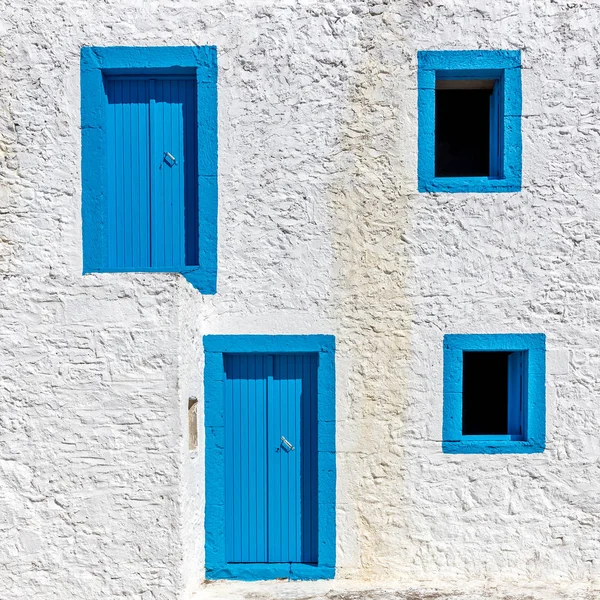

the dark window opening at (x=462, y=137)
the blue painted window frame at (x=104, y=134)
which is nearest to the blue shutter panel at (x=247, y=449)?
the blue painted window frame at (x=104, y=134)

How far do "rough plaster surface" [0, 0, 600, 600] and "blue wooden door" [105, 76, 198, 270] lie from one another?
1.04ft

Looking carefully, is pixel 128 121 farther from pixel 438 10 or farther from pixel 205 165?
pixel 438 10

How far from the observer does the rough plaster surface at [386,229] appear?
234 inches

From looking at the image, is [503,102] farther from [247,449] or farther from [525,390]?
[247,449]

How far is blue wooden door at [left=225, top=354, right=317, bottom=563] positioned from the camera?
6082 mm

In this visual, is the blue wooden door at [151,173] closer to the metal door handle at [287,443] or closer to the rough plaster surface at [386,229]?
the rough plaster surface at [386,229]

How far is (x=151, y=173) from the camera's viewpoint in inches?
240

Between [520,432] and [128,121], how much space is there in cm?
450

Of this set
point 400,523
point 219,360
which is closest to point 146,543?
point 219,360

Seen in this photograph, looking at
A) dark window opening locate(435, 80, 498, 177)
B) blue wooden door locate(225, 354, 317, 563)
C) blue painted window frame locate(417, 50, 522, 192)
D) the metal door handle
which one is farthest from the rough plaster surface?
dark window opening locate(435, 80, 498, 177)

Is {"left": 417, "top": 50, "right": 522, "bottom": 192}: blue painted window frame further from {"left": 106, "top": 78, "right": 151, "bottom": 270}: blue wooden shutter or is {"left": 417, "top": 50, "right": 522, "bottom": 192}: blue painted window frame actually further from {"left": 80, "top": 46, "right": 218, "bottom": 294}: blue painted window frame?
{"left": 106, "top": 78, "right": 151, "bottom": 270}: blue wooden shutter

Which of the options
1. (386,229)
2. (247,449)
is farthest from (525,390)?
(247,449)

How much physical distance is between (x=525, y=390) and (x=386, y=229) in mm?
1882

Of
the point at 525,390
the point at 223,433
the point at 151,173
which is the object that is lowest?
the point at 223,433
